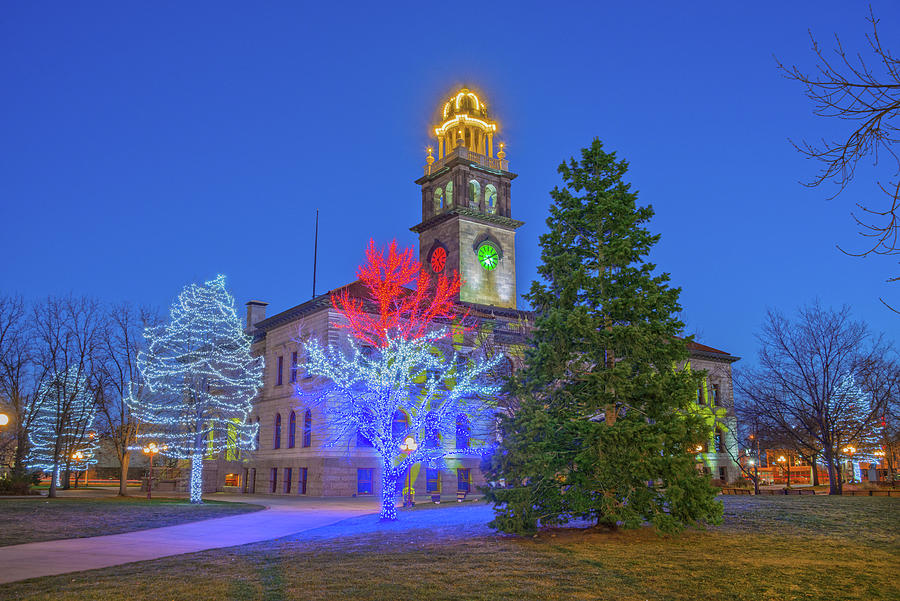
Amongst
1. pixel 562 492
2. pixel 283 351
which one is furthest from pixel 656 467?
pixel 283 351

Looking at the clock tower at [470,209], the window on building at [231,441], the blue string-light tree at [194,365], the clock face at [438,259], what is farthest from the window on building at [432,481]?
the clock face at [438,259]

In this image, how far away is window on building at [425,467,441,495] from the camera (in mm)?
42781

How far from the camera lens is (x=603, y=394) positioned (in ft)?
52.4

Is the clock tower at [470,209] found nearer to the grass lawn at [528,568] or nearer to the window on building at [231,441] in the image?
the window on building at [231,441]

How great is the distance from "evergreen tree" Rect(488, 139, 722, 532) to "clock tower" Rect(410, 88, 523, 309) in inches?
1338

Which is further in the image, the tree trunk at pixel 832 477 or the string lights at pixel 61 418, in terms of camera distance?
the string lights at pixel 61 418

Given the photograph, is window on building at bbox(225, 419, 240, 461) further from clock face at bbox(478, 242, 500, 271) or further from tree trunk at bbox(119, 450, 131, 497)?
clock face at bbox(478, 242, 500, 271)

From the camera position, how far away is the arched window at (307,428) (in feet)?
138

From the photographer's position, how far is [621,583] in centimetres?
1038

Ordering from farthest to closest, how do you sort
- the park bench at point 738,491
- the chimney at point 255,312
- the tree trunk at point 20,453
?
1. the chimney at point 255,312
2. the tree trunk at point 20,453
3. the park bench at point 738,491

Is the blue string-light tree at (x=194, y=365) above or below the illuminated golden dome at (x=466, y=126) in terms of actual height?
below

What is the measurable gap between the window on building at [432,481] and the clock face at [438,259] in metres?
16.0

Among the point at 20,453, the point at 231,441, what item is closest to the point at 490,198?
the point at 231,441

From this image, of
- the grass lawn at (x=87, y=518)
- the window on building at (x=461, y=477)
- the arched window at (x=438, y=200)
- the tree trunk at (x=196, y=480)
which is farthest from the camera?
the arched window at (x=438, y=200)
